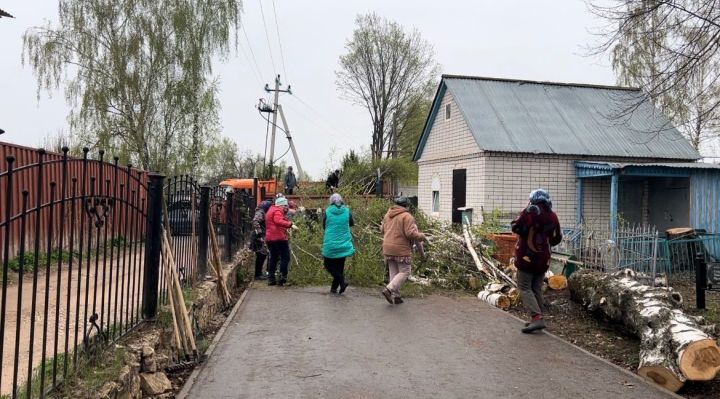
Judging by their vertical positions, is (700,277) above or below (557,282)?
above

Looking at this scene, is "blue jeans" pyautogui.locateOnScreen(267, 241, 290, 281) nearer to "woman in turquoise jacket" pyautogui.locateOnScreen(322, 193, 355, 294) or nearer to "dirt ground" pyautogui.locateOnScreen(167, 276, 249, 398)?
"dirt ground" pyautogui.locateOnScreen(167, 276, 249, 398)

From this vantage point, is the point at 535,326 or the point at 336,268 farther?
the point at 336,268

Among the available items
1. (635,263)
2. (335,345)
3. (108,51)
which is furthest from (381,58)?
(335,345)

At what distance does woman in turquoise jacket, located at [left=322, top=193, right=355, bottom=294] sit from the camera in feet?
30.8

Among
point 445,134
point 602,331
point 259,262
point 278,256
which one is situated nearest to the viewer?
point 602,331

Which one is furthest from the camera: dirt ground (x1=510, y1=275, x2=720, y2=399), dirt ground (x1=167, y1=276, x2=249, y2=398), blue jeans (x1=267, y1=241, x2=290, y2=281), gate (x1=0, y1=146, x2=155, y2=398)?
blue jeans (x1=267, y1=241, x2=290, y2=281)

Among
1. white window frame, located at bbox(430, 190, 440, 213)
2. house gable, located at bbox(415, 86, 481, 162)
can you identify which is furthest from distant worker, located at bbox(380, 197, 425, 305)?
white window frame, located at bbox(430, 190, 440, 213)

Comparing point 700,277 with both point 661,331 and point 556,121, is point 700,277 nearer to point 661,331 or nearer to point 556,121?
point 661,331

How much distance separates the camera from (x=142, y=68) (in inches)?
1013

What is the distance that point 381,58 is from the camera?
42.3m

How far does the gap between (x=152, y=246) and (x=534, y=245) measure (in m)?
4.44

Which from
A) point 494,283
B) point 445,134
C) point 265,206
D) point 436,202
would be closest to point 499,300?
point 494,283

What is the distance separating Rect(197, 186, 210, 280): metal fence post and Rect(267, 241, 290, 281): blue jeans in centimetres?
216

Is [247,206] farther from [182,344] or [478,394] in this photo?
[478,394]
